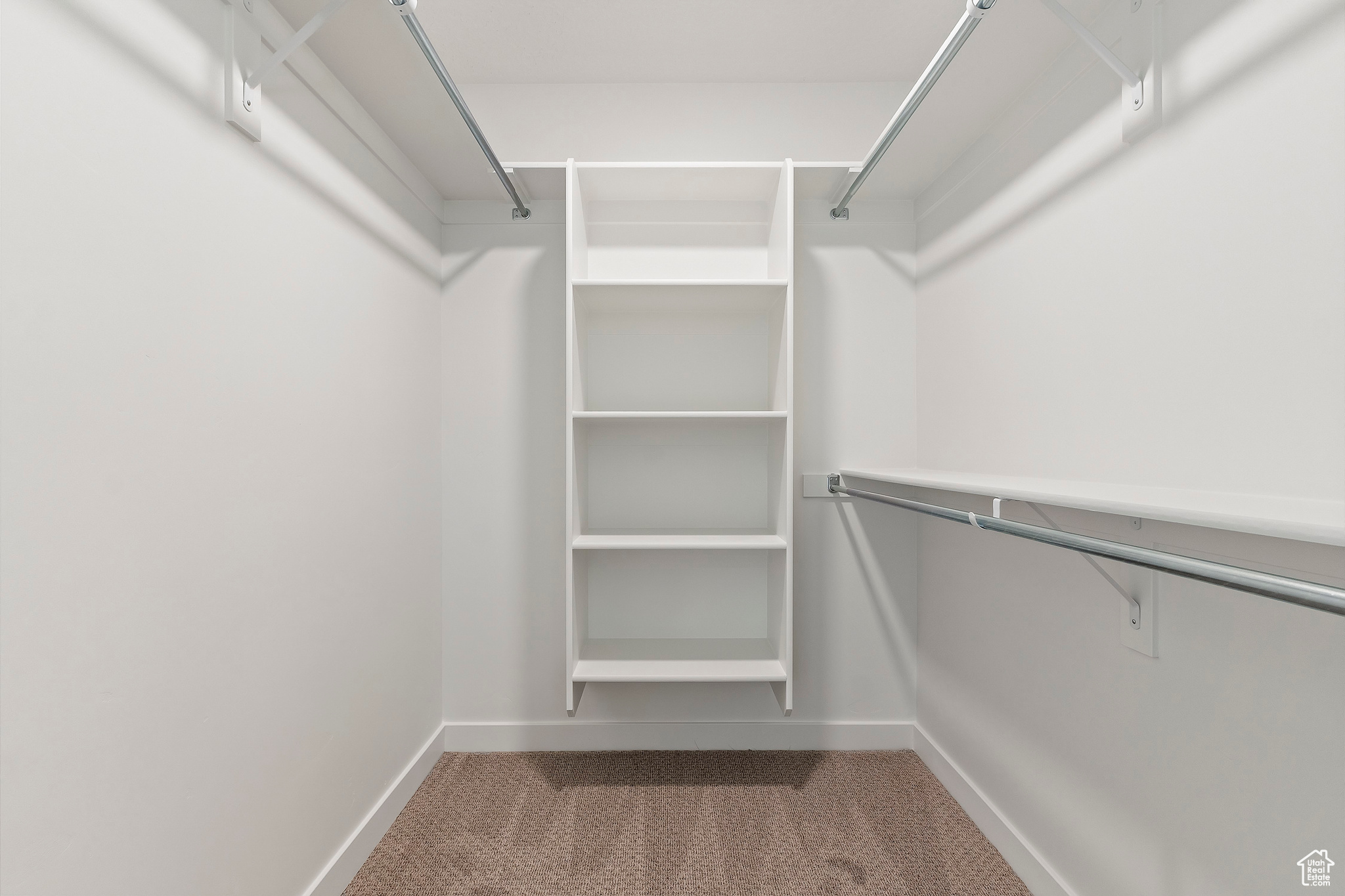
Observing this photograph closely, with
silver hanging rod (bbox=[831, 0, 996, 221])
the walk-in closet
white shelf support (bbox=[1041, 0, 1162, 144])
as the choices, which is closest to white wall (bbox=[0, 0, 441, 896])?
the walk-in closet

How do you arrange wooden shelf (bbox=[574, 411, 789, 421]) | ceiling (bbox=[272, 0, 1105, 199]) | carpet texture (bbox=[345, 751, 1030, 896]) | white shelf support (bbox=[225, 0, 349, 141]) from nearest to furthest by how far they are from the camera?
white shelf support (bbox=[225, 0, 349, 141]), ceiling (bbox=[272, 0, 1105, 199]), carpet texture (bbox=[345, 751, 1030, 896]), wooden shelf (bbox=[574, 411, 789, 421])

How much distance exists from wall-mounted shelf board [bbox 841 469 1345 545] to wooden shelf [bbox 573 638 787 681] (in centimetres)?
87

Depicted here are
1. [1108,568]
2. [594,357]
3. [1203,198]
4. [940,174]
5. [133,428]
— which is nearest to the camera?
[133,428]

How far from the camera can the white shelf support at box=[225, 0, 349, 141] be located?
110 cm

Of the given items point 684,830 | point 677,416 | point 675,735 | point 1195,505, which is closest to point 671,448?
point 677,416

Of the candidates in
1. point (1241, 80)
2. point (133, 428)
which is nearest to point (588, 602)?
point (133, 428)

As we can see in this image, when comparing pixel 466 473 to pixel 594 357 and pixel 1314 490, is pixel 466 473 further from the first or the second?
pixel 1314 490

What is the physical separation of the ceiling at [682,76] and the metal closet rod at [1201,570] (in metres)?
1.12

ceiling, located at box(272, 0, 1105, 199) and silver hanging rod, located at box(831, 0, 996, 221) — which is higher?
ceiling, located at box(272, 0, 1105, 199)

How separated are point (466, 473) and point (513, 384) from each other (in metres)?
0.37

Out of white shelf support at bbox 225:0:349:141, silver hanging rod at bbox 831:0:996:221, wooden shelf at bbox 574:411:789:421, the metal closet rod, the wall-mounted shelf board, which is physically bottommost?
the metal closet rod

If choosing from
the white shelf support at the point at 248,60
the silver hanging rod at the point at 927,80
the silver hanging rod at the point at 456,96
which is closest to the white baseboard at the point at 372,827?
the white shelf support at the point at 248,60

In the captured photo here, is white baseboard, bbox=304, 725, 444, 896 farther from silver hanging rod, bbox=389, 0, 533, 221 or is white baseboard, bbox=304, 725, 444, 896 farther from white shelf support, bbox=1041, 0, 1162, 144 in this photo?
white shelf support, bbox=1041, 0, 1162, 144

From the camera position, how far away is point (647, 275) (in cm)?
216
